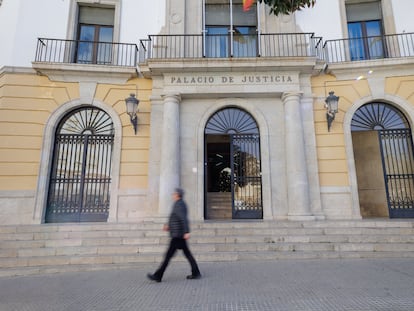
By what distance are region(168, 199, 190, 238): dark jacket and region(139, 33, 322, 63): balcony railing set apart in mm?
6445

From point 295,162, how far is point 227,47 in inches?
208

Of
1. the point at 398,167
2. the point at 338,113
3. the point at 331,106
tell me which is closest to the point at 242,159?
the point at 331,106

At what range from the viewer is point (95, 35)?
10.2 meters

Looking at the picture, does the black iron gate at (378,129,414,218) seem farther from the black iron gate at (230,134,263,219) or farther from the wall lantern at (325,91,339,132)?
the black iron gate at (230,134,263,219)

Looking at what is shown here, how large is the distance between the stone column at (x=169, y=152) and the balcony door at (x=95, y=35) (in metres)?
3.43

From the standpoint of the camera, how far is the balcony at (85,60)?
8938 mm

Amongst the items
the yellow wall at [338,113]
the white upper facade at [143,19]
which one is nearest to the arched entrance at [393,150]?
the yellow wall at [338,113]

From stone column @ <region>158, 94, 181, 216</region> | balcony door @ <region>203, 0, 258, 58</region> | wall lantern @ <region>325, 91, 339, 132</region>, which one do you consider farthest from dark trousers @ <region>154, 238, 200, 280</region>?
balcony door @ <region>203, 0, 258, 58</region>

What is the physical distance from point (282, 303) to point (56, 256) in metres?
5.05

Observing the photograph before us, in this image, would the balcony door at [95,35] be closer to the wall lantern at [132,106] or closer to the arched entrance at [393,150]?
the wall lantern at [132,106]

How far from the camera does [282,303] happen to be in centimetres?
339

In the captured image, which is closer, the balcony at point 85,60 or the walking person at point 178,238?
the walking person at point 178,238

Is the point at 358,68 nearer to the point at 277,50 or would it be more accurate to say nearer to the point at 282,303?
the point at 277,50

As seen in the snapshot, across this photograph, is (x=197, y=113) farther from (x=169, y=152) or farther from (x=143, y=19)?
(x=143, y=19)
